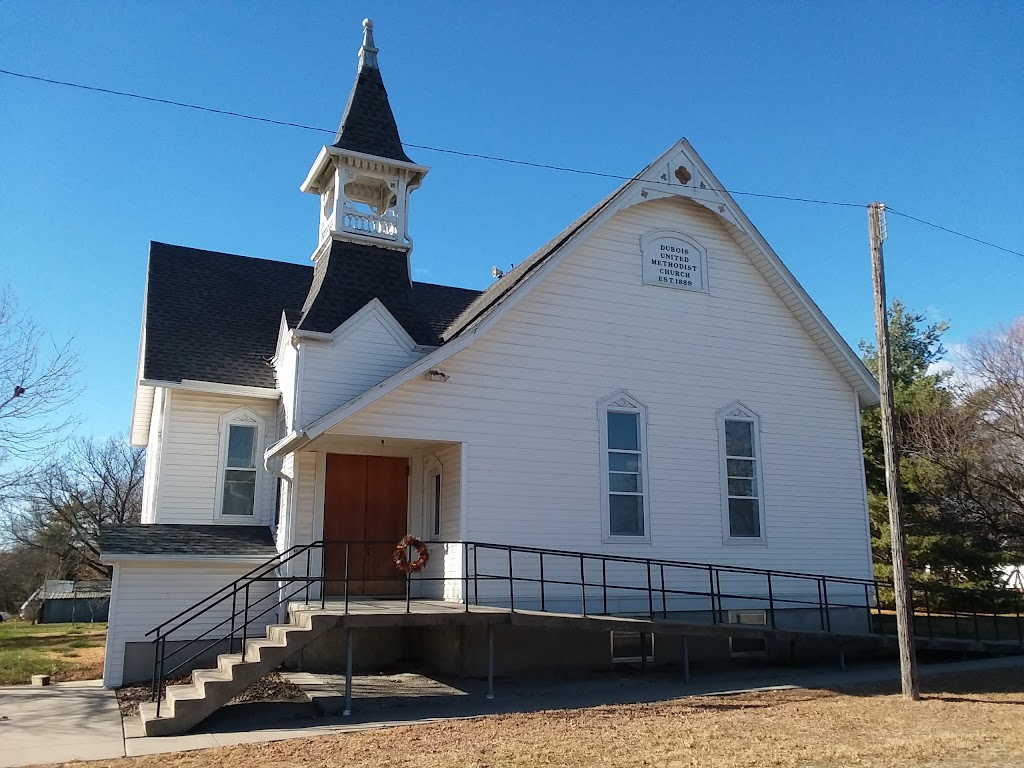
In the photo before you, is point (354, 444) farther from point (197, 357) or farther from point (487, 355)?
point (197, 357)

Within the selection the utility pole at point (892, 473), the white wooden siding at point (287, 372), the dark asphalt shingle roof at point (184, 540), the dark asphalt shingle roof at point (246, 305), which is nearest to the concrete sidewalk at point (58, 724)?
the dark asphalt shingle roof at point (184, 540)

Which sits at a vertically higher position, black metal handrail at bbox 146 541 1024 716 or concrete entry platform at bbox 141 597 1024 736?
black metal handrail at bbox 146 541 1024 716

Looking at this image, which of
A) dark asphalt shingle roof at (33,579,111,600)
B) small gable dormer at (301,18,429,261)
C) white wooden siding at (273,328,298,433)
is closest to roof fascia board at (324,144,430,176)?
small gable dormer at (301,18,429,261)

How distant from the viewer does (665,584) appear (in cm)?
1523

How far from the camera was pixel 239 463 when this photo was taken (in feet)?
53.9

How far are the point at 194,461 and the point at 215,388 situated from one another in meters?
1.44

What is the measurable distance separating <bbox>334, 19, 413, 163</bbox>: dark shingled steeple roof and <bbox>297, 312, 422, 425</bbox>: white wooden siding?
4.15 m

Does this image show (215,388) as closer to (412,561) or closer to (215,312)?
(215,312)

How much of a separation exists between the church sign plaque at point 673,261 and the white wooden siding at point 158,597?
30.0ft

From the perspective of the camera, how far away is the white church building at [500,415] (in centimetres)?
1418

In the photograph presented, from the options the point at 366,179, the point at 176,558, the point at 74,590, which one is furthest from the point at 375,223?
the point at 74,590

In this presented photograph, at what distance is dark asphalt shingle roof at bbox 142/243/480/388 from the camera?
16094mm

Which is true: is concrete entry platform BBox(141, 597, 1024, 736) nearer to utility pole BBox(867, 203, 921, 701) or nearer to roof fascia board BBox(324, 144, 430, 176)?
utility pole BBox(867, 203, 921, 701)

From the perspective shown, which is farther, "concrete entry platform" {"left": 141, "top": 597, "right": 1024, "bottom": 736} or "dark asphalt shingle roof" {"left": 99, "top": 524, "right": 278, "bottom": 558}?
"dark asphalt shingle roof" {"left": 99, "top": 524, "right": 278, "bottom": 558}
